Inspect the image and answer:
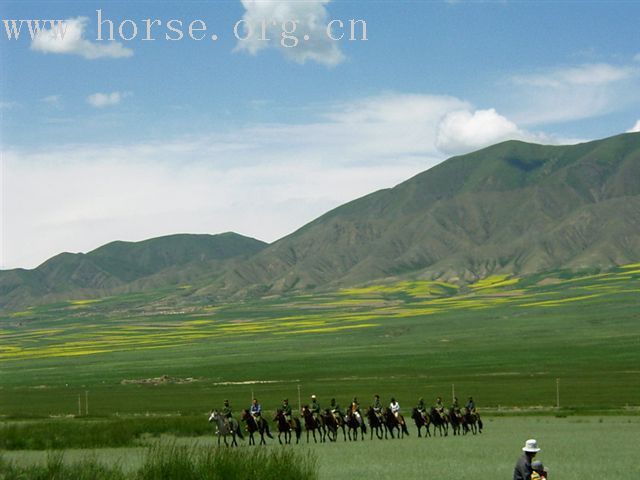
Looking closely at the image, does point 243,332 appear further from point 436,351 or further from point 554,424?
point 554,424

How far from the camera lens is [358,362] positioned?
98.7m

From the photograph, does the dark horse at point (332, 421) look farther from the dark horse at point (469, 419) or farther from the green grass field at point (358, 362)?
the green grass field at point (358, 362)

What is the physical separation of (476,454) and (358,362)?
219ft

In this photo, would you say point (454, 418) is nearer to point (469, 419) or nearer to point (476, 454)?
point (469, 419)

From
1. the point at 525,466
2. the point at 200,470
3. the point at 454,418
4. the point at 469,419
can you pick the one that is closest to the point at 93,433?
the point at 454,418

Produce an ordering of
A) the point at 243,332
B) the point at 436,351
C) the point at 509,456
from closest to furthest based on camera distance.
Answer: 1. the point at 509,456
2. the point at 436,351
3. the point at 243,332

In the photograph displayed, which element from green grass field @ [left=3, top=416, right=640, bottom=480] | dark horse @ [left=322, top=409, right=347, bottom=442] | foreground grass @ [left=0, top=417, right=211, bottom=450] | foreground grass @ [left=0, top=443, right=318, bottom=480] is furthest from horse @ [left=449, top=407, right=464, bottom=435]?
foreground grass @ [left=0, top=443, right=318, bottom=480]

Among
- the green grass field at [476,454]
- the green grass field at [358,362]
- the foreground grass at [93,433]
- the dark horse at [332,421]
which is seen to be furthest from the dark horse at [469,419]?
the green grass field at [358,362]

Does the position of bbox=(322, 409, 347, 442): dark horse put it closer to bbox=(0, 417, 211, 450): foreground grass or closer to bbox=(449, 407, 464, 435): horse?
bbox=(449, 407, 464, 435): horse

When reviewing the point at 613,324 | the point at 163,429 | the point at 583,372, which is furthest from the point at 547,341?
the point at 163,429

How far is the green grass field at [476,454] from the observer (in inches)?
1047

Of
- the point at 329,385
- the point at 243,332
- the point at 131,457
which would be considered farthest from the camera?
the point at 243,332

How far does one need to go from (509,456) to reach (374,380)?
4896 centimetres

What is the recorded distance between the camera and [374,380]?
79.8 meters
